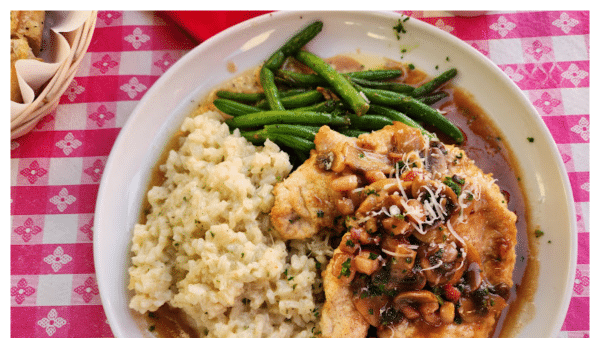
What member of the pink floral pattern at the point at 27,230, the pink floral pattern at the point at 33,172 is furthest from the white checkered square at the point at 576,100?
the pink floral pattern at the point at 27,230

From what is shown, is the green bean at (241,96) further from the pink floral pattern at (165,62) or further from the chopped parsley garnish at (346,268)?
the chopped parsley garnish at (346,268)

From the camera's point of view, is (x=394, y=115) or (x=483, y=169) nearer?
(x=394, y=115)

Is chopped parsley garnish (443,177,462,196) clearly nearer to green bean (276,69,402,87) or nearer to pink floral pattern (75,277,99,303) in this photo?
green bean (276,69,402,87)

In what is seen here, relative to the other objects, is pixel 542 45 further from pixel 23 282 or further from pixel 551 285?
pixel 23 282

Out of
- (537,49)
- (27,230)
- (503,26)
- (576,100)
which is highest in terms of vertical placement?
(503,26)

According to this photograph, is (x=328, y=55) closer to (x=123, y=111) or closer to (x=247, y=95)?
(x=247, y=95)

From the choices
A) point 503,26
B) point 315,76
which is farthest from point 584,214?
point 315,76
